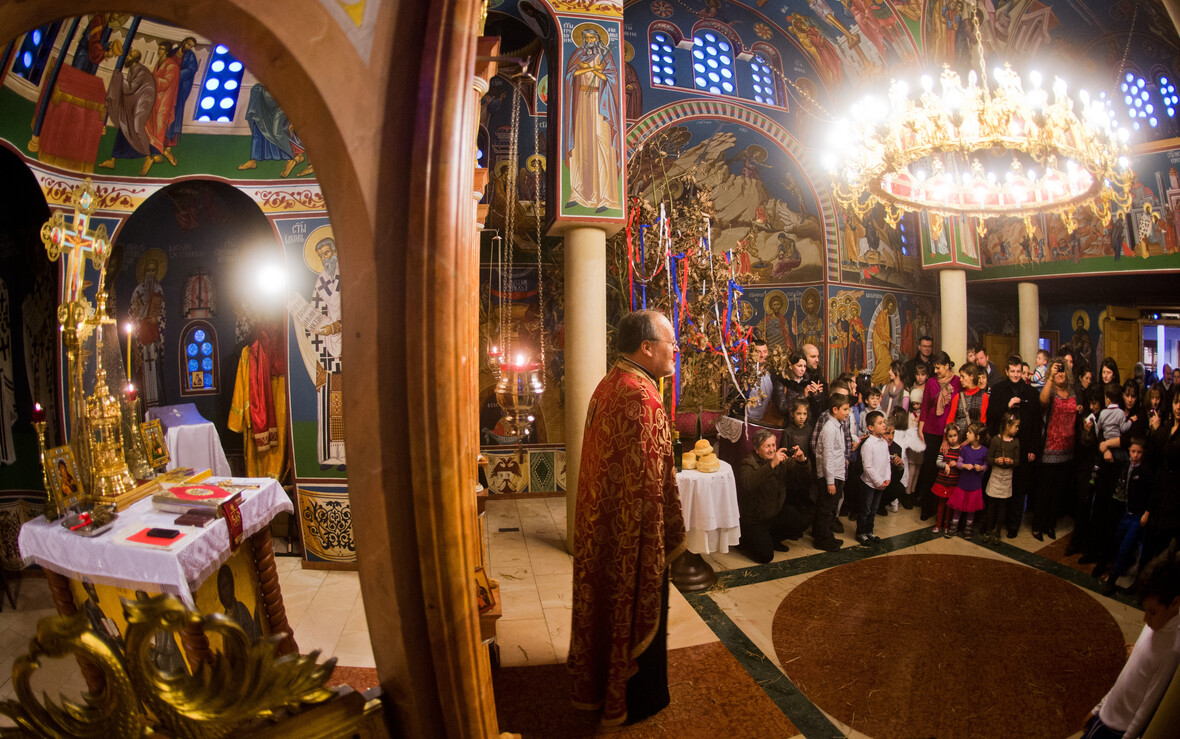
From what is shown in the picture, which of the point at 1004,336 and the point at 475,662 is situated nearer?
the point at 475,662

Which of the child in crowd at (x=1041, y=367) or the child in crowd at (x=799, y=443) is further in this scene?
the child in crowd at (x=1041, y=367)

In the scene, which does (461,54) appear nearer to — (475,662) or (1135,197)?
(475,662)

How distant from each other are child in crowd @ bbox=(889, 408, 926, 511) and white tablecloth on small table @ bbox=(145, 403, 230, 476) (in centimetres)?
814

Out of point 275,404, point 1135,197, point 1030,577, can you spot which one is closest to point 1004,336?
point 1135,197

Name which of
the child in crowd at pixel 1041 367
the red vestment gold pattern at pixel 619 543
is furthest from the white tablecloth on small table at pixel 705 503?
the child in crowd at pixel 1041 367

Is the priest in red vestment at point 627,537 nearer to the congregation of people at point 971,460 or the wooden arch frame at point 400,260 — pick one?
the wooden arch frame at point 400,260

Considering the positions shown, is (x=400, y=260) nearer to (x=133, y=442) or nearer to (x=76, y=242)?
(x=76, y=242)

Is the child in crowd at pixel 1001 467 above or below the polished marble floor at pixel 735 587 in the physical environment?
above

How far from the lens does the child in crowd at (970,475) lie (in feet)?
21.0

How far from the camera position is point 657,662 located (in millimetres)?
3086

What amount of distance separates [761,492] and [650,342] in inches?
144

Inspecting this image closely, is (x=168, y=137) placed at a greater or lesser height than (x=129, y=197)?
greater

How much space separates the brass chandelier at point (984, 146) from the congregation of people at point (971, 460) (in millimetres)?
1938

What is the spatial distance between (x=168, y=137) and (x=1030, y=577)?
30.1ft
